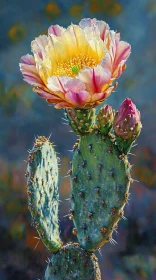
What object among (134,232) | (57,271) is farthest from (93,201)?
(134,232)

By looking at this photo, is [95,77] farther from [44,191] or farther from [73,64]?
[44,191]

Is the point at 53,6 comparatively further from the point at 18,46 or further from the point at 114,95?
the point at 114,95

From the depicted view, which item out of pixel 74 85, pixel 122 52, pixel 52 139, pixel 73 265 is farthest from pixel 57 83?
pixel 52 139


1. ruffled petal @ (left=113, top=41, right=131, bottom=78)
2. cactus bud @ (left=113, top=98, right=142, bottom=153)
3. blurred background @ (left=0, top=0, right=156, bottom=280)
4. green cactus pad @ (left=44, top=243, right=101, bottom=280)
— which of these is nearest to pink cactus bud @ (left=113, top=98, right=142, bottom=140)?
cactus bud @ (left=113, top=98, right=142, bottom=153)

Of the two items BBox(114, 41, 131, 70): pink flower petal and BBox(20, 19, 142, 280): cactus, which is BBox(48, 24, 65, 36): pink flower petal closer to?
BBox(20, 19, 142, 280): cactus

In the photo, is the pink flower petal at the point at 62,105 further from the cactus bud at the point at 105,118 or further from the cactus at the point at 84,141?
the cactus bud at the point at 105,118

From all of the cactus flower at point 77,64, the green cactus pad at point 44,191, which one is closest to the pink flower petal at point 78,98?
the cactus flower at point 77,64

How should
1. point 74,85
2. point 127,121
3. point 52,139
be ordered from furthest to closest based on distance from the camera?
point 52,139, point 127,121, point 74,85
